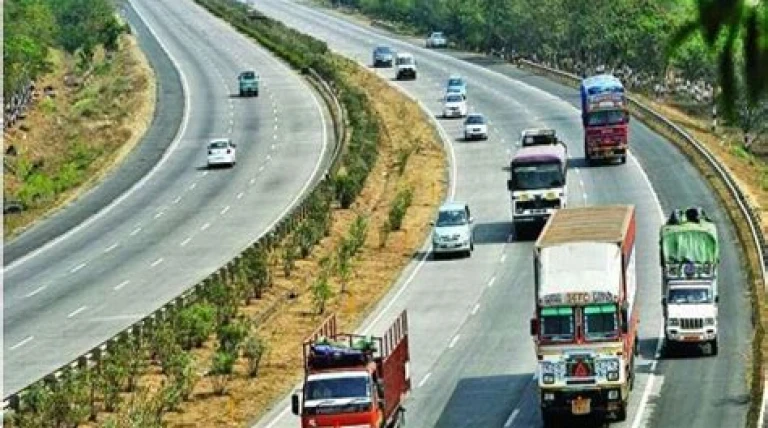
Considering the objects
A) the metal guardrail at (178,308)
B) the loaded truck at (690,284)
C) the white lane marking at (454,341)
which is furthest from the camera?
the white lane marking at (454,341)

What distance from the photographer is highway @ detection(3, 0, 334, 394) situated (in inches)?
2028

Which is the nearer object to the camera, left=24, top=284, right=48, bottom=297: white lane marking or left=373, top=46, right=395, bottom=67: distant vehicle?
left=24, top=284, right=48, bottom=297: white lane marking

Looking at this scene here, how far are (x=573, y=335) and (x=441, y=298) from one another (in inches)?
758

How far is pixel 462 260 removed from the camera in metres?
59.2

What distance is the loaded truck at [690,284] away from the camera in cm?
4022

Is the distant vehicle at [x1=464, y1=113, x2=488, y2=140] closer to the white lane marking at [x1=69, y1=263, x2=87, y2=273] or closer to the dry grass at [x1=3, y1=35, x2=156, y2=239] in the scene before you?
the dry grass at [x1=3, y1=35, x2=156, y2=239]

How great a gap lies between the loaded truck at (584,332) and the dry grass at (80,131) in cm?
4371

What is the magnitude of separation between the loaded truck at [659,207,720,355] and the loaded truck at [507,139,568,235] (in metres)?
18.2

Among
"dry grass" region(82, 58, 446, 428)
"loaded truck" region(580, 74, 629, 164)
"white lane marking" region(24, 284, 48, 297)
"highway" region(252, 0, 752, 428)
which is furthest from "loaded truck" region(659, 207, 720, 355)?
"loaded truck" region(580, 74, 629, 164)

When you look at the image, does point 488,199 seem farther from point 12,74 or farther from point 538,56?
point 538,56

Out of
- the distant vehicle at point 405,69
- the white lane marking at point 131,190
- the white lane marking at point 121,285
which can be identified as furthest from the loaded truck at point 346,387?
the distant vehicle at point 405,69

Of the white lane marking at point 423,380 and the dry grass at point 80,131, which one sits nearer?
the white lane marking at point 423,380

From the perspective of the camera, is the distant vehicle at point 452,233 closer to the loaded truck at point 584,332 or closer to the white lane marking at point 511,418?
the white lane marking at point 511,418

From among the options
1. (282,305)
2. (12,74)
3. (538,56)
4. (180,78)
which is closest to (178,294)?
(282,305)
